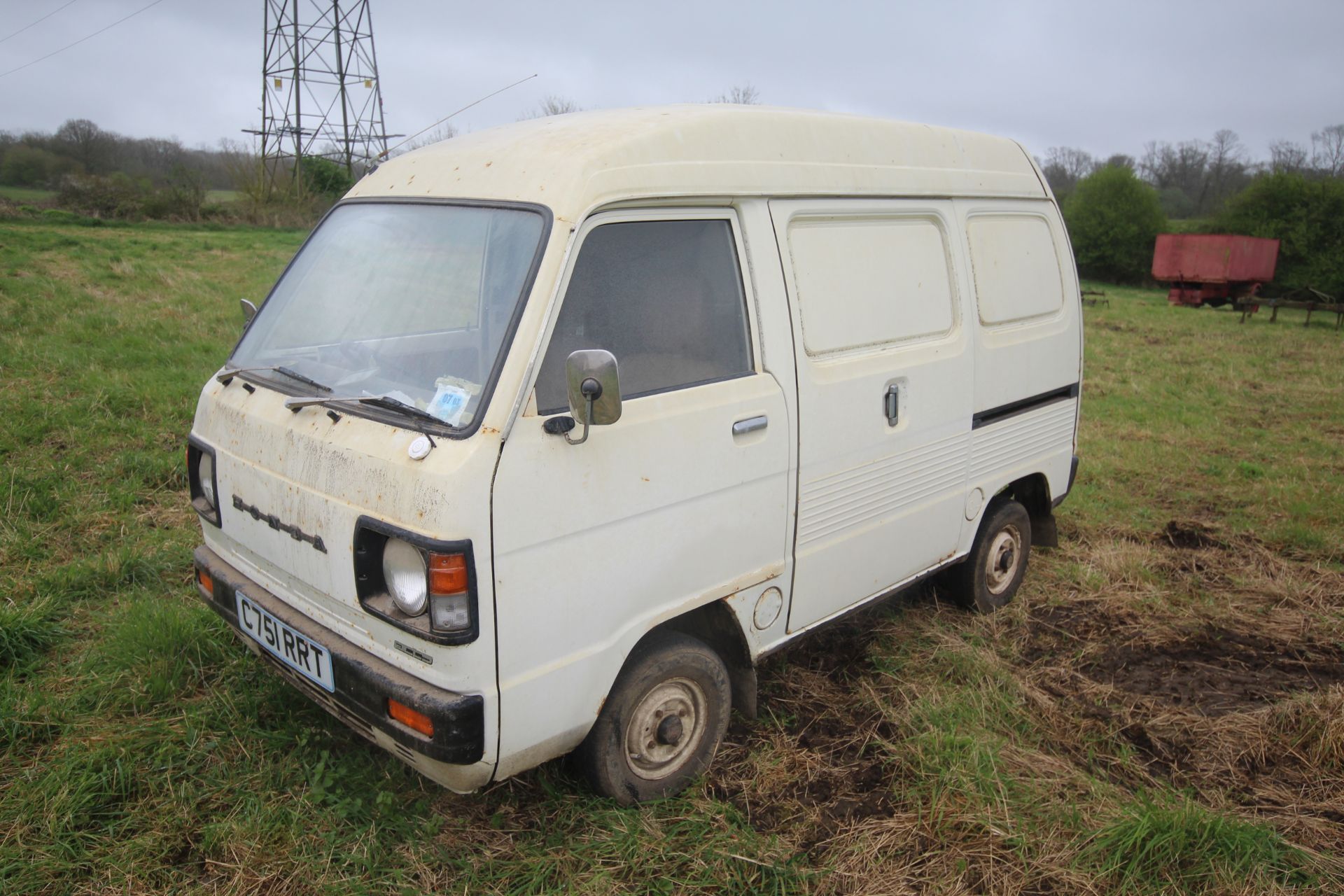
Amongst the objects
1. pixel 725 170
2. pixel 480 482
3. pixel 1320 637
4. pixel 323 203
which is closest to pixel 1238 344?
pixel 1320 637

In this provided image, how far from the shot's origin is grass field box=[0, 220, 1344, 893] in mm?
2621

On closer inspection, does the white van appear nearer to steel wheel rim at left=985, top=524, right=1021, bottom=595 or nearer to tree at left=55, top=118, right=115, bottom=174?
steel wheel rim at left=985, top=524, right=1021, bottom=595

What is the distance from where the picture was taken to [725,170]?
9.32 ft

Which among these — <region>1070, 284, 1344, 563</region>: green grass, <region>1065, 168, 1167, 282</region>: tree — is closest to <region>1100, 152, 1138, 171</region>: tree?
<region>1065, 168, 1167, 282</region>: tree

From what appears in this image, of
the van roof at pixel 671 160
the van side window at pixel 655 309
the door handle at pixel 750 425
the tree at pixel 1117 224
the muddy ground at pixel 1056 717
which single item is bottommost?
the muddy ground at pixel 1056 717

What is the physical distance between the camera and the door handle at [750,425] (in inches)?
111

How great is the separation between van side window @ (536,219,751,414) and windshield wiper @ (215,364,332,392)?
820mm

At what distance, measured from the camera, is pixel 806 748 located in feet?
10.9

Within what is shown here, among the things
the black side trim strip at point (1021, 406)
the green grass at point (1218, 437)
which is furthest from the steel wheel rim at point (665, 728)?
the green grass at point (1218, 437)

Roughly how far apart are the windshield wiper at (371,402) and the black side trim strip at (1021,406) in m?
2.44

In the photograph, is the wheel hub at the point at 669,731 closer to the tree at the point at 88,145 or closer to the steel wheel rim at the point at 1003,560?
the steel wheel rim at the point at 1003,560

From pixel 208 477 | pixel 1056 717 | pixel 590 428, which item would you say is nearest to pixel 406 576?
→ pixel 590 428

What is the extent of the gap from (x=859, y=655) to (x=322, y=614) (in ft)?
7.72

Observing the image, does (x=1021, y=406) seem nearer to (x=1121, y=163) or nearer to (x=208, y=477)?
(x=208, y=477)
